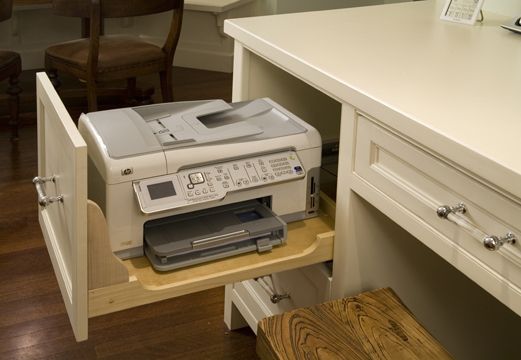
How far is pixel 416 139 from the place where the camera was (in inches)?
47.4

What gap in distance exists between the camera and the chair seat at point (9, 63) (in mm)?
3311

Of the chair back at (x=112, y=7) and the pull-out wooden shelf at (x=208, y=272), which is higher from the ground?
the chair back at (x=112, y=7)

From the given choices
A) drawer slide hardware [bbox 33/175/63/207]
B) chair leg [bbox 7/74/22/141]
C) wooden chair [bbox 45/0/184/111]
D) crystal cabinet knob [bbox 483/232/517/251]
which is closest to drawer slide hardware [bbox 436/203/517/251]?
crystal cabinet knob [bbox 483/232/517/251]

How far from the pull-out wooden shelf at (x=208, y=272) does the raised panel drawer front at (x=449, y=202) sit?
22cm

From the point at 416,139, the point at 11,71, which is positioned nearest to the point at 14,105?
the point at 11,71

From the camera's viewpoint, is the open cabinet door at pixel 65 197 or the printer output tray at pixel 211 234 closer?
the open cabinet door at pixel 65 197

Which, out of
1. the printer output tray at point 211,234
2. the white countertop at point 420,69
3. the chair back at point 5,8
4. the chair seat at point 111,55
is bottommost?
the printer output tray at point 211,234

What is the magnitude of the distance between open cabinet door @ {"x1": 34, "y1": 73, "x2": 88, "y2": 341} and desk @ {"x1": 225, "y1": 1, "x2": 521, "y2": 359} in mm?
466

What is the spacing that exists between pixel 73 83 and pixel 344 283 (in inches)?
120

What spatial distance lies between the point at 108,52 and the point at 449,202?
254 centimetres

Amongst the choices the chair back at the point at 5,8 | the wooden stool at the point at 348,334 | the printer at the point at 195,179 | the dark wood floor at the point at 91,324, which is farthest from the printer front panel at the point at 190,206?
the chair back at the point at 5,8

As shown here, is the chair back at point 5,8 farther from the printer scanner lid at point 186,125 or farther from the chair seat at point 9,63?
the printer scanner lid at point 186,125

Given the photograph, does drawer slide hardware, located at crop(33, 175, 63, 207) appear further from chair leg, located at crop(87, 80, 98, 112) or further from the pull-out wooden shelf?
chair leg, located at crop(87, 80, 98, 112)

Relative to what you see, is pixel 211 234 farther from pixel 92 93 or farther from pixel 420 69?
pixel 92 93
